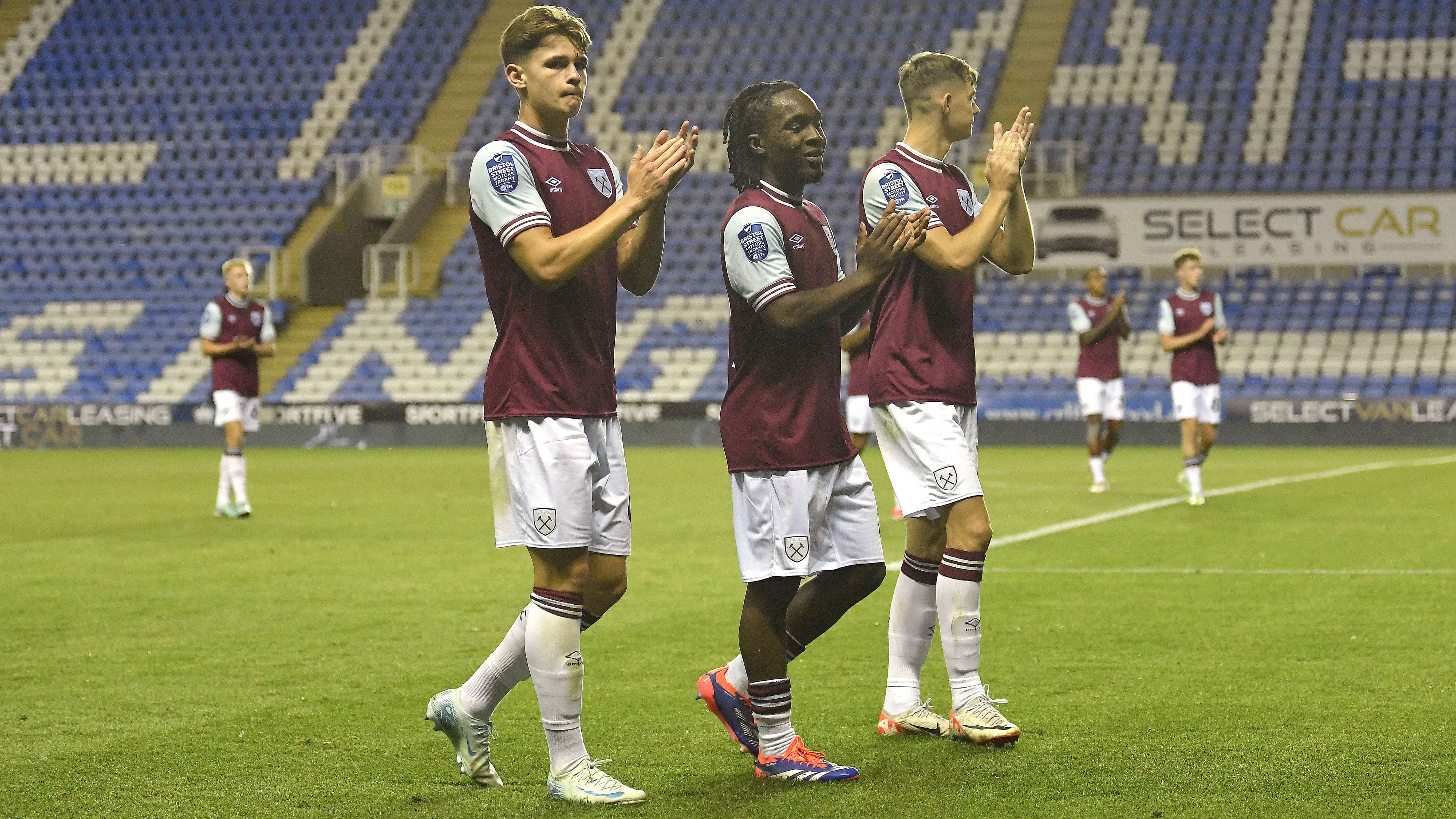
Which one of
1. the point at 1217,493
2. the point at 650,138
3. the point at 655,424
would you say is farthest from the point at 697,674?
the point at 650,138

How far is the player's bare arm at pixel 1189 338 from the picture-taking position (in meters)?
13.5

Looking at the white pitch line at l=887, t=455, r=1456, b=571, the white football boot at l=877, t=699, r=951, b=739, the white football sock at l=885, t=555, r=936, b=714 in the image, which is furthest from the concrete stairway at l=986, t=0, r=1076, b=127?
the white football boot at l=877, t=699, r=951, b=739

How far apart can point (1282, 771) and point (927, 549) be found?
1.39 m

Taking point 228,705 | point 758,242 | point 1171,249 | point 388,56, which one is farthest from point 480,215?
point 388,56

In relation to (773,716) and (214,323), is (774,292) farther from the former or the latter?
(214,323)

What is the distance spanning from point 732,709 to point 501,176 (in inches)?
A: 70.7

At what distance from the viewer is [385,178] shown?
31.8 m

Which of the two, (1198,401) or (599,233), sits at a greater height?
(599,233)

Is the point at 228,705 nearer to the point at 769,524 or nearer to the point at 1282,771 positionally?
the point at 769,524

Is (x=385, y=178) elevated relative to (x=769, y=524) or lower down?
elevated

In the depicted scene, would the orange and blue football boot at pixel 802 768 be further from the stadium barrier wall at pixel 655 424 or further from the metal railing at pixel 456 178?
the metal railing at pixel 456 178

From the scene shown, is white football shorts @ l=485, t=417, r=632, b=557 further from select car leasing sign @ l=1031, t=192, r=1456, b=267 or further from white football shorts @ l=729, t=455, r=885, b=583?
select car leasing sign @ l=1031, t=192, r=1456, b=267

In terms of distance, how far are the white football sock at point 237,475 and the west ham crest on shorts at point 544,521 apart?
387 inches

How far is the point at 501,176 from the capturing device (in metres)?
4.18
